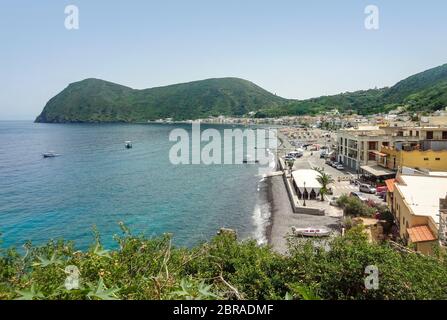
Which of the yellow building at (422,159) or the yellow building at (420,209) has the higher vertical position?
the yellow building at (422,159)

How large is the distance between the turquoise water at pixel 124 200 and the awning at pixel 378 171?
11805 mm

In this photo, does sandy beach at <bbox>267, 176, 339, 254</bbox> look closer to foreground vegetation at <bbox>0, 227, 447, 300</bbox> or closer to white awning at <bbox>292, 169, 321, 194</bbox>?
white awning at <bbox>292, 169, 321, 194</bbox>

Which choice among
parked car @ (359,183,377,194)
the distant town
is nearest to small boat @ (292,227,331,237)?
the distant town

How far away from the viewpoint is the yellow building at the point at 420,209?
14.2 m

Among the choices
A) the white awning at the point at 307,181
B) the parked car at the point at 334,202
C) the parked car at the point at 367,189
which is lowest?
the parked car at the point at 334,202

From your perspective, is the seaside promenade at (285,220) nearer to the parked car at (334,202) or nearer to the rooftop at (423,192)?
the parked car at (334,202)

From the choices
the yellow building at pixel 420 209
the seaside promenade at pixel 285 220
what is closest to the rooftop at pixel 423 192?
the yellow building at pixel 420 209

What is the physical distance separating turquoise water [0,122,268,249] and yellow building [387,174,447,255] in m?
10.5

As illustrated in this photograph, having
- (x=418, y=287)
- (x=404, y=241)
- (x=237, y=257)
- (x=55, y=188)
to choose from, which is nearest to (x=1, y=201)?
(x=55, y=188)

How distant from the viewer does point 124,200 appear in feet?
132

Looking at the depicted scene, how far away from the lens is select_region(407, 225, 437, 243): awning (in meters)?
14.0
